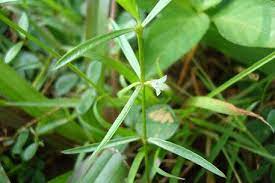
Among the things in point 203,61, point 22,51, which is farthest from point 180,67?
point 22,51

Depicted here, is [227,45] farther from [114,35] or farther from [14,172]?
[14,172]

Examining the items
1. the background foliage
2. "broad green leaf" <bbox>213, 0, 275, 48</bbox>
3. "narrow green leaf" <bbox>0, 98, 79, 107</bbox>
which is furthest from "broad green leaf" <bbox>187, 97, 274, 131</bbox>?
"narrow green leaf" <bbox>0, 98, 79, 107</bbox>

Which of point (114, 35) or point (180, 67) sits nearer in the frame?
point (114, 35)

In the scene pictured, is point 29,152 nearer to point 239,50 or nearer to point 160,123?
point 160,123

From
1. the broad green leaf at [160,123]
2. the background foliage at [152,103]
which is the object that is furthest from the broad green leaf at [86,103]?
the broad green leaf at [160,123]

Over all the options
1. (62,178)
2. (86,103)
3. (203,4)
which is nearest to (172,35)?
(203,4)
